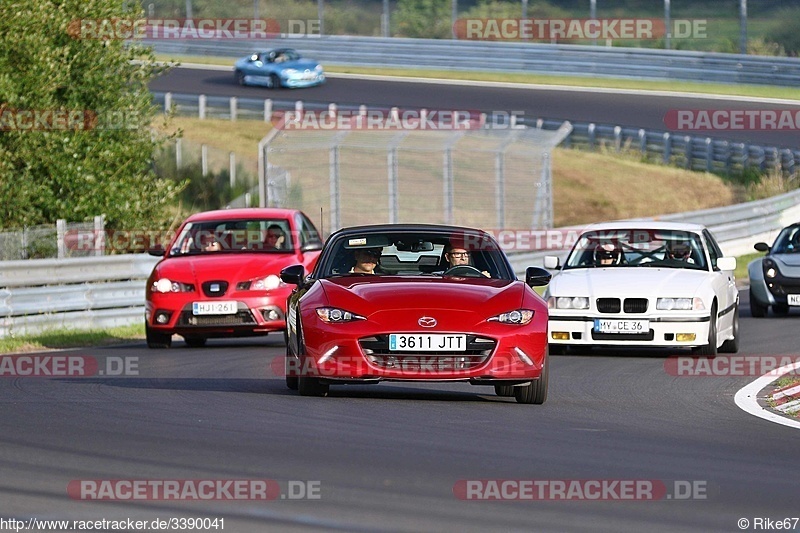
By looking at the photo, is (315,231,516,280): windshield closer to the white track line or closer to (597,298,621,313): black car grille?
the white track line

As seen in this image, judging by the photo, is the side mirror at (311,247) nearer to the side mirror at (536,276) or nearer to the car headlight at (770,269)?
the side mirror at (536,276)

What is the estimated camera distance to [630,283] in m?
16.2

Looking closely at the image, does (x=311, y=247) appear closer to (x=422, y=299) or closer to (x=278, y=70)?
(x=422, y=299)

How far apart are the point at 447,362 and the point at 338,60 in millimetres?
41153

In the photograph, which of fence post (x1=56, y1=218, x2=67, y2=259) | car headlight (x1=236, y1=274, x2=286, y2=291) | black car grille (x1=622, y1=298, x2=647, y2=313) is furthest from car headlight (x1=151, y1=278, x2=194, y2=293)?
black car grille (x1=622, y1=298, x2=647, y2=313)

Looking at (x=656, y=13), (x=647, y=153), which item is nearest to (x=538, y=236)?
(x=647, y=153)

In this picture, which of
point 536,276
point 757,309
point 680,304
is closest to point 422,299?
point 536,276

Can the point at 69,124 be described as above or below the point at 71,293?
above

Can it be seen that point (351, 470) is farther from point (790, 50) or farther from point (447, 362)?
point (790, 50)

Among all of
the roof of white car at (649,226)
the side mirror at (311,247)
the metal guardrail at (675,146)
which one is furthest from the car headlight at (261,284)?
the metal guardrail at (675,146)

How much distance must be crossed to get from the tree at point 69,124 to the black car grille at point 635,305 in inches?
500

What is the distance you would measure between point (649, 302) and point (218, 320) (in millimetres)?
4707

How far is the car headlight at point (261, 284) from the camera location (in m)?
17.5

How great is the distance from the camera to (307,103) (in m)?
42.0
